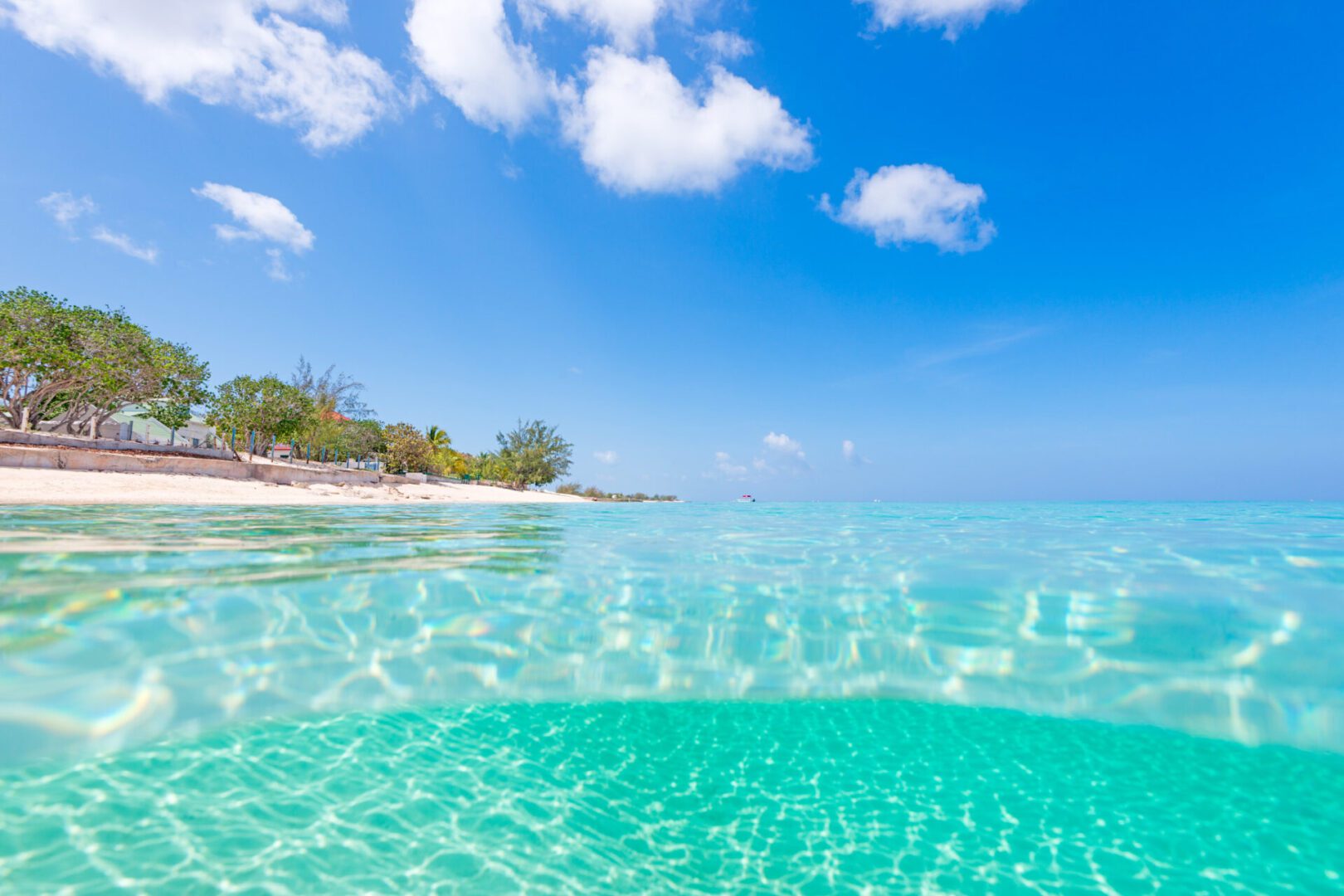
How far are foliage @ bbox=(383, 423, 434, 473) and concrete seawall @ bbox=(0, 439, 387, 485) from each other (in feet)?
62.1

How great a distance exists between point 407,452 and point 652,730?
44.8m

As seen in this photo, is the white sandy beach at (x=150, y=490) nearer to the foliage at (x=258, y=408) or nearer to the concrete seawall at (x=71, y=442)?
the concrete seawall at (x=71, y=442)

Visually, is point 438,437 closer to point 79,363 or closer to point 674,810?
point 79,363

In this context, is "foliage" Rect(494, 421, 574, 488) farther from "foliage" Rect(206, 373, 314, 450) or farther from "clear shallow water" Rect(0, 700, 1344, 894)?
"clear shallow water" Rect(0, 700, 1344, 894)

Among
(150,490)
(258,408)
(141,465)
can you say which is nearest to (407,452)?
(258,408)

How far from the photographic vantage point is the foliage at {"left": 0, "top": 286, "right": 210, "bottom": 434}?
23172mm

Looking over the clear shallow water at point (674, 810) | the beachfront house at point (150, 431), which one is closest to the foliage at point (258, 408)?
the beachfront house at point (150, 431)

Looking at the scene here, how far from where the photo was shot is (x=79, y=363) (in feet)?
78.2

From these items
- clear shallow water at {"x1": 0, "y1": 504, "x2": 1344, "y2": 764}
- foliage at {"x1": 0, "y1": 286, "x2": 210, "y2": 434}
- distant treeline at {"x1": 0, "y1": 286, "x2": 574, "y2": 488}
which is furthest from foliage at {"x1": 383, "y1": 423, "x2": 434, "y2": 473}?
clear shallow water at {"x1": 0, "y1": 504, "x2": 1344, "y2": 764}

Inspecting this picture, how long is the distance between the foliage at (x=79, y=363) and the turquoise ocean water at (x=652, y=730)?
88.2ft

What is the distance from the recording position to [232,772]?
262 cm

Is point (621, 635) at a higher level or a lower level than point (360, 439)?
lower

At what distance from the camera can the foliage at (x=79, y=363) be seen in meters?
23.2

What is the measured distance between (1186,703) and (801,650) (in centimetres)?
229
